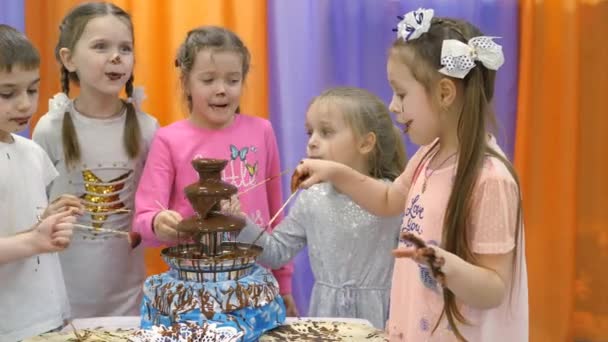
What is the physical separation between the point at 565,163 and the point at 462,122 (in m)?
1.50

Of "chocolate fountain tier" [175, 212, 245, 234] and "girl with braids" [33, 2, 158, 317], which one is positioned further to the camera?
"girl with braids" [33, 2, 158, 317]

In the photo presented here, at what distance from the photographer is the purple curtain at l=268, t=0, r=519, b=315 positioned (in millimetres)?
2609

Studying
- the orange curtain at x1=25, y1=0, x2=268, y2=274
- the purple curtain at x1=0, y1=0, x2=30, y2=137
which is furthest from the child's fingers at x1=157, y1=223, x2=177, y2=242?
the purple curtain at x1=0, y1=0, x2=30, y2=137

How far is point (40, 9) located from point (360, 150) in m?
1.30

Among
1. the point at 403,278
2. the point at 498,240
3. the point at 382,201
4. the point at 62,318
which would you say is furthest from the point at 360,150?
the point at 62,318

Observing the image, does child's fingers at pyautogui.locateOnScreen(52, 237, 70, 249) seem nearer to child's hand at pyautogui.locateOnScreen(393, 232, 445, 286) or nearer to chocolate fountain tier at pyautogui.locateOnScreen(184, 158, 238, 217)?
chocolate fountain tier at pyautogui.locateOnScreen(184, 158, 238, 217)

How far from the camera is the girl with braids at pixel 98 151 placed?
6.31 ft

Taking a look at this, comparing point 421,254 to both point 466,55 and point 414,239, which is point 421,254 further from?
point 466,55

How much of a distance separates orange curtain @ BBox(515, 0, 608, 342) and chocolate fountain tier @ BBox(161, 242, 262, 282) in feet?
5.47

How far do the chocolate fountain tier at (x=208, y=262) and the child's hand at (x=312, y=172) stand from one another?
0.27 m

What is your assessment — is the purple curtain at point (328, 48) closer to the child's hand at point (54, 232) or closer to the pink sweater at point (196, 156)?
the pink sweater at point (196, 156)

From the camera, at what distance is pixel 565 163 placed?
2.69 metres

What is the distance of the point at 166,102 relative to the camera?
2590 mm

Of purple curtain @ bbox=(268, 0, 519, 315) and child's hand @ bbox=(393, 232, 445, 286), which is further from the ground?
purple curtain @ bbox=(268, 0, 519, 315)
